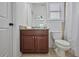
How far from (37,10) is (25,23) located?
1.07 feet

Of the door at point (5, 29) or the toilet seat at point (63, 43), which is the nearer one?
the door at point (5, 29)

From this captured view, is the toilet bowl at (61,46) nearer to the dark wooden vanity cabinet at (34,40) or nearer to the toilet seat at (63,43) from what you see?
the toilet seat at (63,43)

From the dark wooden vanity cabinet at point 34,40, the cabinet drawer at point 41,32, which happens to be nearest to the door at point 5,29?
the dark wooden vanity cabinet at point 34,40

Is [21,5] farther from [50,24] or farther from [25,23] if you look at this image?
[50,24]

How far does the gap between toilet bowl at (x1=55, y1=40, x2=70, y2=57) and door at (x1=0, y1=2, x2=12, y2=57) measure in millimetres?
879

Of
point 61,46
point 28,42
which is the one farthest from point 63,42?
point 28,42

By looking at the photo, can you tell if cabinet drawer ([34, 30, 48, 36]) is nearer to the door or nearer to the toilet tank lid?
the toilet tank lid

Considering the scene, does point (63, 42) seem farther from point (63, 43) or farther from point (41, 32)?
point (41, 32)

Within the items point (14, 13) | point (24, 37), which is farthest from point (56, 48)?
point (14, 13)

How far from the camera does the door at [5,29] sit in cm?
165

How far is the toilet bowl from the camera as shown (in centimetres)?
234

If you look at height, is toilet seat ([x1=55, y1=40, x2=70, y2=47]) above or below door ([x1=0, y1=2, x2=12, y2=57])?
below

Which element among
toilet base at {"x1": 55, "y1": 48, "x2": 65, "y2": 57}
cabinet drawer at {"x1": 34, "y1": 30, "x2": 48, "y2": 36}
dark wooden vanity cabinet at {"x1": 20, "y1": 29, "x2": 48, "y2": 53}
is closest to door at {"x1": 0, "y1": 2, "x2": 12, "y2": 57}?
dark wooden vanity cabinet at {"x1": 20, "y1": 29, "x2": 48, "y2": 53}

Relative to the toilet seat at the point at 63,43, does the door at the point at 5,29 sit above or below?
above
